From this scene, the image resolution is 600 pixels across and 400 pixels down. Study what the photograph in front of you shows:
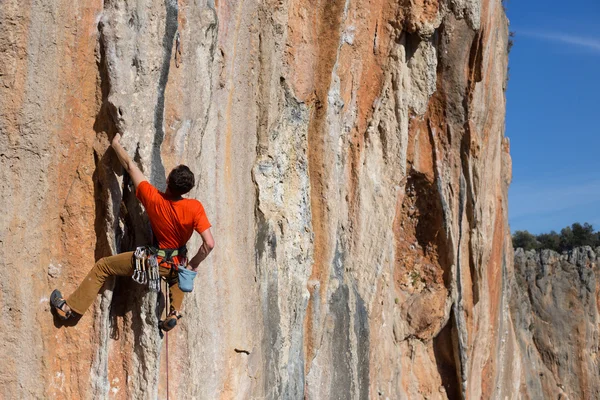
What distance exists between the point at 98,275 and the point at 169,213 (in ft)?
2.23

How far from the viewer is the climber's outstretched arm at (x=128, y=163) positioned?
209 inches

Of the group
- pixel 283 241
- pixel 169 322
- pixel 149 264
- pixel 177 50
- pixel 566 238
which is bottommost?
pixel 169 322

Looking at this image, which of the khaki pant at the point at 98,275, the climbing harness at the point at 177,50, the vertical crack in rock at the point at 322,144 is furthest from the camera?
the vertical crack in rock at the point at 322,144

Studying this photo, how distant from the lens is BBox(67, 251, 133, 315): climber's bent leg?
5.31m

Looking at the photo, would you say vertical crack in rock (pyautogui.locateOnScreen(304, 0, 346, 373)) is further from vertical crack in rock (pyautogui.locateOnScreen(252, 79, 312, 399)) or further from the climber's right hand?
the climber's right hand

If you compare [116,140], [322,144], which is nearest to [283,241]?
[322,144]

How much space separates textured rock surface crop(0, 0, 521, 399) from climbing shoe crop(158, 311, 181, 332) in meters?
0.09

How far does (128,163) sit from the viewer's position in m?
5.39

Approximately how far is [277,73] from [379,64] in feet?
6.86

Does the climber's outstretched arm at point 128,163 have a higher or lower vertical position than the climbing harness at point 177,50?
lower

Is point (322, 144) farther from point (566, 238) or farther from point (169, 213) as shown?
point (566, 238)

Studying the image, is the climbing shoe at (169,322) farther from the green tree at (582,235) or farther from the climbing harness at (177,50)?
the green tree at (582,235)

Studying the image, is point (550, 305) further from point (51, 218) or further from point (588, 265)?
point (51, 218)

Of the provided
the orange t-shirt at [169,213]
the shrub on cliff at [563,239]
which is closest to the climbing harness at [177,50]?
the orange t-shirt at [169,213]
